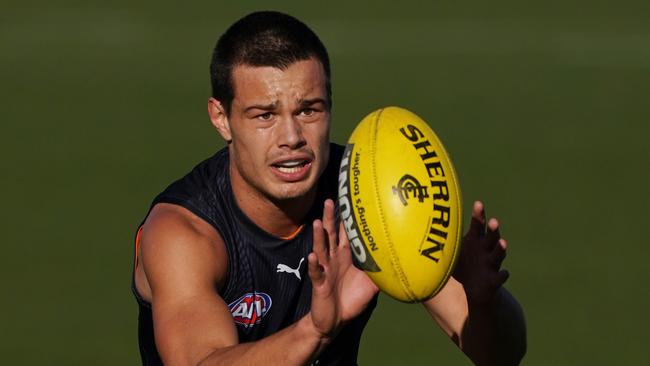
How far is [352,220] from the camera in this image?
624cm

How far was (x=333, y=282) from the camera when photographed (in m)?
6.21

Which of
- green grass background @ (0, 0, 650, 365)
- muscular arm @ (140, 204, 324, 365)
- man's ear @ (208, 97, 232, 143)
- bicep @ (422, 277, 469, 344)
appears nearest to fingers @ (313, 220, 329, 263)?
muscular arm @ (140, 204, 324, 365)

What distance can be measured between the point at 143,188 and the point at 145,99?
3.46m

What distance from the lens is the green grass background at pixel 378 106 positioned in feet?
35.6

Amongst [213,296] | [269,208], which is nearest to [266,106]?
[269,208]

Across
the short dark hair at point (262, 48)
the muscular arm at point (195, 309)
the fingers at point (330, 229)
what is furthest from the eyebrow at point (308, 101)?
the muscular arm at point (195, 309)

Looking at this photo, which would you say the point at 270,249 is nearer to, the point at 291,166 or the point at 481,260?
the point at 291,166

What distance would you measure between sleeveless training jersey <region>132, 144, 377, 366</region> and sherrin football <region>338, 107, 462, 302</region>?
1.06m

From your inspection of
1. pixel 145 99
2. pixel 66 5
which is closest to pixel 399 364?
pixel 145 99

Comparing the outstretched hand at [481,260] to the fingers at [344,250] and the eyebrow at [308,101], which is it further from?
the eyebrow at [308,101]

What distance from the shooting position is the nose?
6.79 m

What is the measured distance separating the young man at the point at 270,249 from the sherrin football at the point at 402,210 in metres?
0.16

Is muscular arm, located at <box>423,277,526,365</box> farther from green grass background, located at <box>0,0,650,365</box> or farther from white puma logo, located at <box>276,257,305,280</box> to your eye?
green grass background, located at <box>0,0,650,365</box>

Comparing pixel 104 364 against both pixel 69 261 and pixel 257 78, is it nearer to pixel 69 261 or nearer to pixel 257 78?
pixel 69 261
